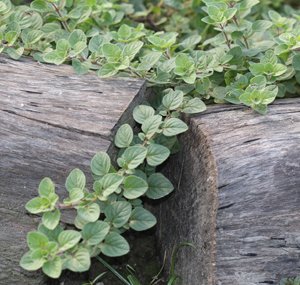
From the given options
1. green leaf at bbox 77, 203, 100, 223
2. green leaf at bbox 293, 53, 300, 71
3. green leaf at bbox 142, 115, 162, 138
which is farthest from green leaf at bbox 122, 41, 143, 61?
green leaf at bbox 77, 203, 100, 223

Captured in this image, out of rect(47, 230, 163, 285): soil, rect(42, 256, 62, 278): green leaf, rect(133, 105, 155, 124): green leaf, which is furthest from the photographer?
rect(47, 230, 163, 285): soil

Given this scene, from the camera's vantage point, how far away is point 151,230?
3191 millimetres

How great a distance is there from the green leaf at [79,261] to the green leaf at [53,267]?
0.03 meters

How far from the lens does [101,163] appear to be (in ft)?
8.30

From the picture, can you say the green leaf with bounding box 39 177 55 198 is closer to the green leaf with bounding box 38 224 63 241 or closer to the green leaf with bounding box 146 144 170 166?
the green leaf with bounding box 38 224 63 241

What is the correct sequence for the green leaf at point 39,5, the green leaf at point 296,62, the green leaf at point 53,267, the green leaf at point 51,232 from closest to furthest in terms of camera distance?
1. the green leaf at point 53,267
2. the green leaf at point 51,232
3. the green leaf at point 296,62
4. the green leaf at point 39,5

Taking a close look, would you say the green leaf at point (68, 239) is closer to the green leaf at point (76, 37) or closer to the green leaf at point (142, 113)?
the green leaf at point (142, 113)

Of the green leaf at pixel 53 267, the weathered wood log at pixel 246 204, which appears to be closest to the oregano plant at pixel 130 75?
the green leaf at pixel 53 267

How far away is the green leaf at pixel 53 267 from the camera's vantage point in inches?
91.0

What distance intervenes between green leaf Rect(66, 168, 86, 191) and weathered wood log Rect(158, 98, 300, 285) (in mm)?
488

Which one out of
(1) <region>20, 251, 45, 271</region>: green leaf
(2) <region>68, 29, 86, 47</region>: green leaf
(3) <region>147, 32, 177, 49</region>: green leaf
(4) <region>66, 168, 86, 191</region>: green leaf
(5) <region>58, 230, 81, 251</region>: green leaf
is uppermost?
(3) <region>147, 32, 177, 49</region>: green leaf

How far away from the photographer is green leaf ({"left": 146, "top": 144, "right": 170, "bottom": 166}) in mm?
2611

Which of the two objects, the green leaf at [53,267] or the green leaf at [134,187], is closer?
the green leaf at [53,267]

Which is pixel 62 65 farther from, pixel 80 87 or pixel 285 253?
pixel 285 253
